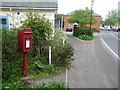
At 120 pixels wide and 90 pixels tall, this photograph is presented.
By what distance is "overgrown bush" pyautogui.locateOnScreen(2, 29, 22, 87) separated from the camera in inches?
225

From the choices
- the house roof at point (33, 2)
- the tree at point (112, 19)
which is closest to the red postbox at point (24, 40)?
the house roof at point (33, 2)

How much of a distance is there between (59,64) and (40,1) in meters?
8.62

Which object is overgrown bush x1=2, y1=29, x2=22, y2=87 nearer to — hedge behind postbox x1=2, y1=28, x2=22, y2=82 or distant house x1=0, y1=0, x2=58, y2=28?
hedge behind postbox x1=2, y1=28, x2=22, y2=82

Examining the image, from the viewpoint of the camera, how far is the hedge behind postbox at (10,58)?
5.72 meters

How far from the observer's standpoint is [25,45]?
593cm

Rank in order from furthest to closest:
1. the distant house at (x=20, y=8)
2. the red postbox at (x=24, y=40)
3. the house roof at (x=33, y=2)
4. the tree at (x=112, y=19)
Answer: the tree at (x=112, y=19)
the house roof at (x=33, y=2)
the distant house at (x=20, y=8)
the red postbox at (x=24, y=40)

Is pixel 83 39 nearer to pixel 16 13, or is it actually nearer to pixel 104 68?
pixel 16 13

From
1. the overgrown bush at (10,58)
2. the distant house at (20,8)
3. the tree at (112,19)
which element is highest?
the tree at (112,19)

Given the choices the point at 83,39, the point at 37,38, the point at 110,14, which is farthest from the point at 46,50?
the point at 110,14

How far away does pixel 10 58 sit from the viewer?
6133 mm

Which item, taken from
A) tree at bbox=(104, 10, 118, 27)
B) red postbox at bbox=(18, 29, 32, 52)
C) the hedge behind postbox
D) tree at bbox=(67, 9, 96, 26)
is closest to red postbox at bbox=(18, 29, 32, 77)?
red postbox at bbox=(18, 29, 32, 52)

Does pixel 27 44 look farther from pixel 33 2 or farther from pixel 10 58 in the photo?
pixel 33 2

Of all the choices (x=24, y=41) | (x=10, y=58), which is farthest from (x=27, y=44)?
(x=10, y=58)

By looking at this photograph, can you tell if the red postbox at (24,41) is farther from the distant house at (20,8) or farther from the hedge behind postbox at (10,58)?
the distant house at (20,8)
